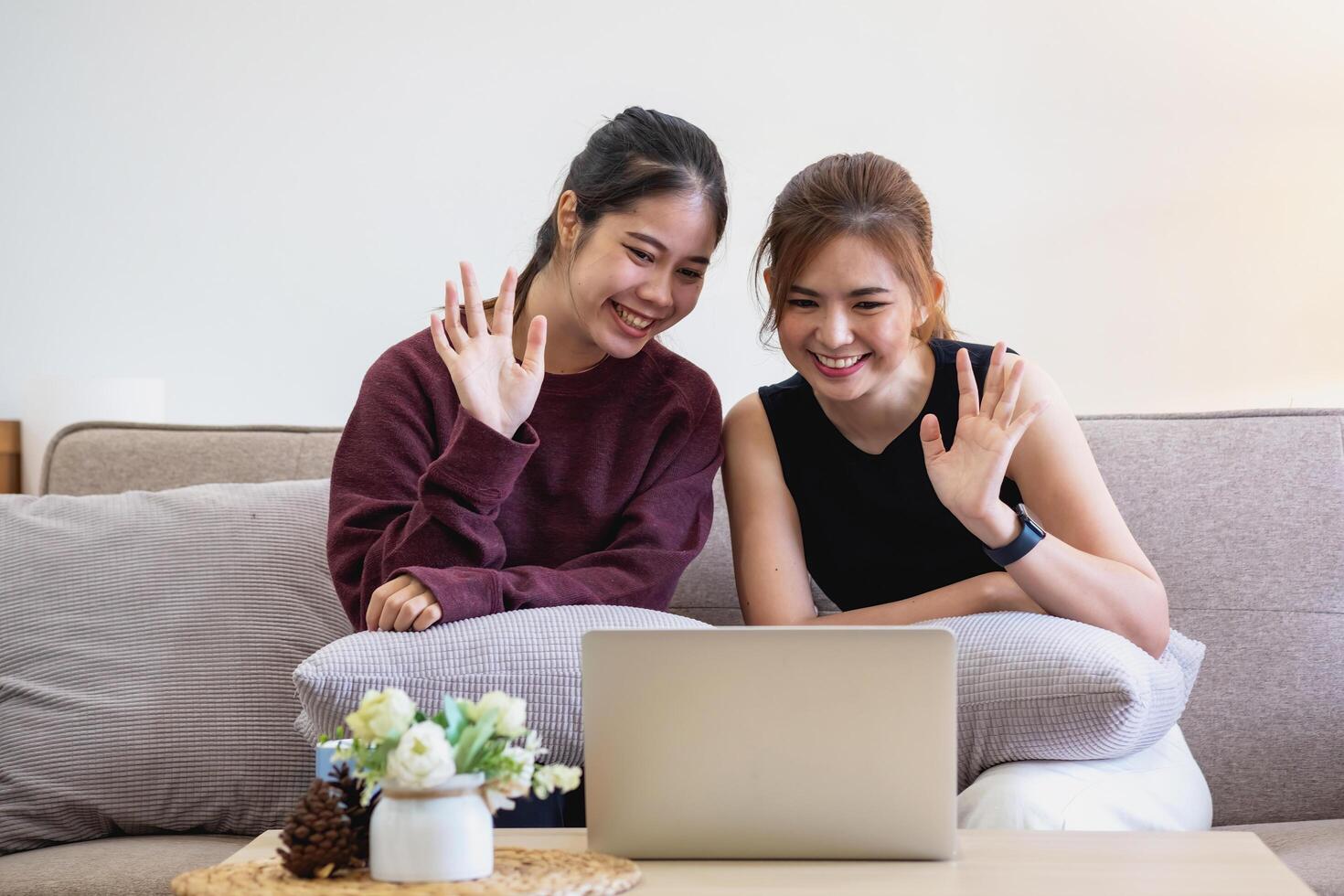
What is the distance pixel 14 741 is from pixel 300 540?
40cm

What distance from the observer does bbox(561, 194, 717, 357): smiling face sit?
1559 mm

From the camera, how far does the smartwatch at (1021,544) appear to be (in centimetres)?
138

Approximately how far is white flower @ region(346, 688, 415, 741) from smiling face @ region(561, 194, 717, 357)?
2.85 ft

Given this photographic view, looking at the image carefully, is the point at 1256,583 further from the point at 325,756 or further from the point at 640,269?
the point at 325,756

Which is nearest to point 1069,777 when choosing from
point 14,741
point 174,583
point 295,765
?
point 295,765

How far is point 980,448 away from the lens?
1.39 m

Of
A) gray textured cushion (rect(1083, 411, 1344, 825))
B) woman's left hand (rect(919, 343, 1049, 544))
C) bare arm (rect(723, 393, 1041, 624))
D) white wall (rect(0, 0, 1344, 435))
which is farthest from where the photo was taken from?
white wall (rect(0, 0, 1344, 435))

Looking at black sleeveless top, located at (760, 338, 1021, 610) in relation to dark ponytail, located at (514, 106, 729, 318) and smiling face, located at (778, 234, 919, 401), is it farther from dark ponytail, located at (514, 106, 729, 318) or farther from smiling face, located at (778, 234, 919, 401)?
dark ponytail, located at (514, 106, 729, 318)

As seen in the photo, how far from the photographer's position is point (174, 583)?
1619 mm

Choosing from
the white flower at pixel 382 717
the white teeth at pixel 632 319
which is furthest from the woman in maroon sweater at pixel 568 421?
the white flower at pixel 382 717

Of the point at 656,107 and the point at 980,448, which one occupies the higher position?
the point at 656,107

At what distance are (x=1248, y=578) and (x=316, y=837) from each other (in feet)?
4.22

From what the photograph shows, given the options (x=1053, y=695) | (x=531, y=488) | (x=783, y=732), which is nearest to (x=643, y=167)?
(x=531, y=488)

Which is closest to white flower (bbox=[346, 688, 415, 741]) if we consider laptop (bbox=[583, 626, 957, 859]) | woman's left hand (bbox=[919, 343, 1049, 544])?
laptop (bbox=[583, 626, 957, 859])
